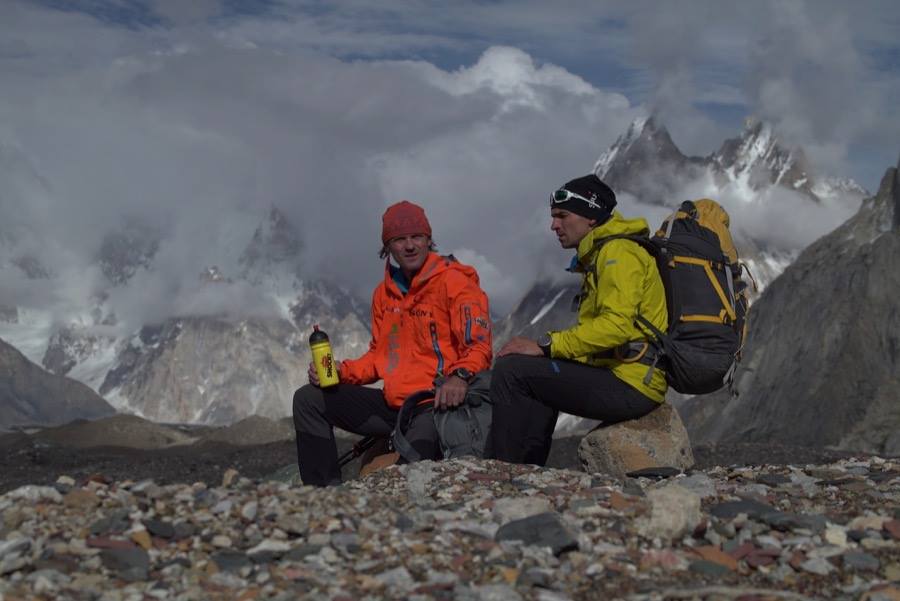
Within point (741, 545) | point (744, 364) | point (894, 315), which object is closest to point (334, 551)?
point (741, 545)

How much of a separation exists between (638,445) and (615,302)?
1429mm

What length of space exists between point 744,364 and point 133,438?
31243mm

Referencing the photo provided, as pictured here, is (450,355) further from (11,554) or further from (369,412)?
(11,554)

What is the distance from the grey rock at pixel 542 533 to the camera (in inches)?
257

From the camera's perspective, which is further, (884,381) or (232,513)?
(884,381)

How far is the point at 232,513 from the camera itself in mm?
6973

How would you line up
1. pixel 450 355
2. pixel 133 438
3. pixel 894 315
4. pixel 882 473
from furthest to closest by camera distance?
pixel 133 438, pixel 894 315, pixel 450 355, pixel 882 473

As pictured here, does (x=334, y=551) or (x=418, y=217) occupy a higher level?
(x=418, y=217)

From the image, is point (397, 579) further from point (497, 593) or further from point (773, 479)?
point (773, 479)

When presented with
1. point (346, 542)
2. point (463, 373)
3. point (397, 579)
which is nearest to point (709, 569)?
point (397, 579)

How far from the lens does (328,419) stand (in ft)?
34.7

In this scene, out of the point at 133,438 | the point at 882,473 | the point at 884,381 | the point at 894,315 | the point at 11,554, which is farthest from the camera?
the point at 133,438

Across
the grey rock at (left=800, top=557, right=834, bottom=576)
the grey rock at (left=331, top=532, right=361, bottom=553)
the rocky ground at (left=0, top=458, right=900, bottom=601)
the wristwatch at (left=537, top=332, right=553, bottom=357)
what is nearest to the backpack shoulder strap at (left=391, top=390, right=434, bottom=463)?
the wristwatch at (left=537, top=332, right=553, bottom=357)

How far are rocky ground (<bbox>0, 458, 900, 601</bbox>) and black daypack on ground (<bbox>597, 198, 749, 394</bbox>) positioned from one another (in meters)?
1.60
